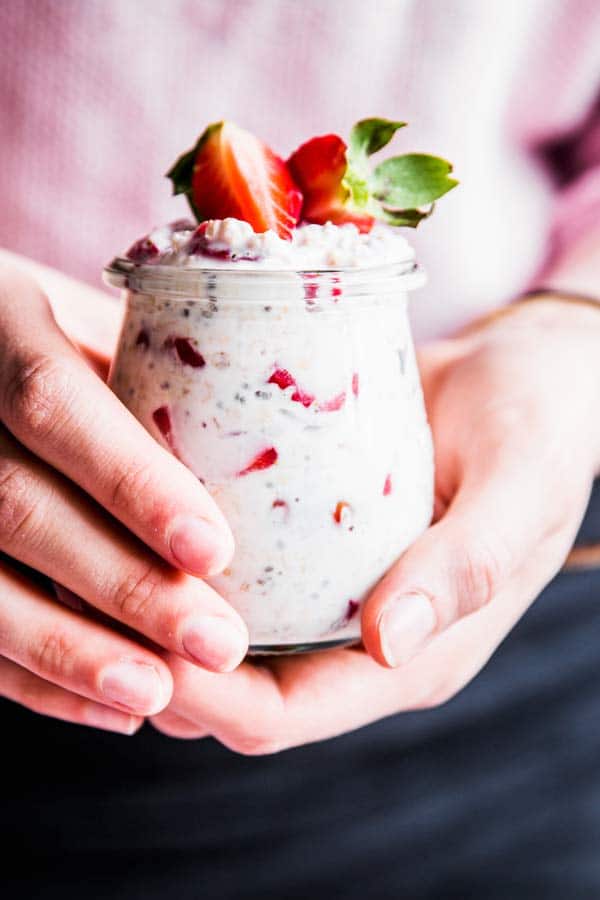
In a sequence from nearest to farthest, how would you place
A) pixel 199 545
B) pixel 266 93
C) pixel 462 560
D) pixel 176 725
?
pixel 199 545 < pixel 462 560 < pixel 176 725 < pixel 266 93

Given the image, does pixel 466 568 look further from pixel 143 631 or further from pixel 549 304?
pixel 549 304

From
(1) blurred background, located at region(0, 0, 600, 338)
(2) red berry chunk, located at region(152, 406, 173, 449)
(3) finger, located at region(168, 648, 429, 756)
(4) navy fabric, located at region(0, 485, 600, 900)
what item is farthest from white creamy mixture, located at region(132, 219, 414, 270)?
(4) navy fabric, located at region(0, 485, 600, 900)

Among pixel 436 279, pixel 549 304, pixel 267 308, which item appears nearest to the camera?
pixel 267 308

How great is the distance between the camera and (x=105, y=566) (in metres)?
0.77

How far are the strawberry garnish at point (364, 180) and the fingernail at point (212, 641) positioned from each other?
0.31 m

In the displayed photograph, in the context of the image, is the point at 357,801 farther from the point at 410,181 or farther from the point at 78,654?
the point at 410,181

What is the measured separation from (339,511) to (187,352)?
0.16 meters

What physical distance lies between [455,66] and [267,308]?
726 mm

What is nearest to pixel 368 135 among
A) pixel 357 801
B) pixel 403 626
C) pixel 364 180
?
pixel 364 180

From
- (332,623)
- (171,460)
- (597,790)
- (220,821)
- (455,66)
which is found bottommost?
(597,790)

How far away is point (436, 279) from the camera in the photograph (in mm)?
1358

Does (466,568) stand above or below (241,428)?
below

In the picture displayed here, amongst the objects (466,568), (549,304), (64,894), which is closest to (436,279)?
(549,304)

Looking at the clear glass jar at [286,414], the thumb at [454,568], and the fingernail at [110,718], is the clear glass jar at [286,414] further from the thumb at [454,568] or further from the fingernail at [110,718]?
the fingernail at [110,718]
